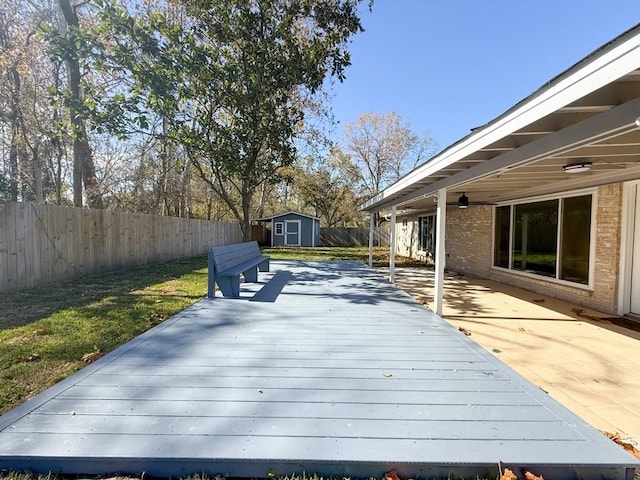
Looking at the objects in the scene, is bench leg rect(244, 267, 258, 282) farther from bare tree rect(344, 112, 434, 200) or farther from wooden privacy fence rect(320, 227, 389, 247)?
bare tree rect(344, 112, 434, 200)

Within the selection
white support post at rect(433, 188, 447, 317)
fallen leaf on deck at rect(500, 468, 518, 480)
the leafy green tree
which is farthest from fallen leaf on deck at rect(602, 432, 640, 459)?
the leafy green tree

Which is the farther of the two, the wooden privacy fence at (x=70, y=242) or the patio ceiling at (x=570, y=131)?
the wooden privacy fence at (x=70, y=242)

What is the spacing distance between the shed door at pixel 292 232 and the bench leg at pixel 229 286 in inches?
765

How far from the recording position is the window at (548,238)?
6234 mm

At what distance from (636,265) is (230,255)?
21.5 ft

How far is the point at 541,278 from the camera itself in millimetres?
7238

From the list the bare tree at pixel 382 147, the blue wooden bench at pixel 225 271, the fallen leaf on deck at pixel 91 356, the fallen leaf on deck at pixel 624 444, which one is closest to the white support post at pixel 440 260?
the fallen leaf on deck at pixel 624 444

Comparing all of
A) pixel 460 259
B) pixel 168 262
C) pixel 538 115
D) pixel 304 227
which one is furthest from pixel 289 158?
pixel 304 227

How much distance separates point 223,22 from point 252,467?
10.7 meters

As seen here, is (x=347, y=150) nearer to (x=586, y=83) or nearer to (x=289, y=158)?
(x=289, y=158)

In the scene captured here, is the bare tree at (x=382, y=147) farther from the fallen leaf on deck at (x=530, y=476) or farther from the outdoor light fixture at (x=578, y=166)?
the fallen leaf on deck at (x=530, y=476)

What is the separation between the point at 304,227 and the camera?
1000 inches

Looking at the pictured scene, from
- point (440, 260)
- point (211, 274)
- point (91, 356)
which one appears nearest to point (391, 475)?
point (91, 356)

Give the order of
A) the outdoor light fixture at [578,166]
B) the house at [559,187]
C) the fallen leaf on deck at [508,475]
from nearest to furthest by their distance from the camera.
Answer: the fallen leaf on deck at [508,475] → the house at [559,187] → the outdoor light fixture at [578,166]
